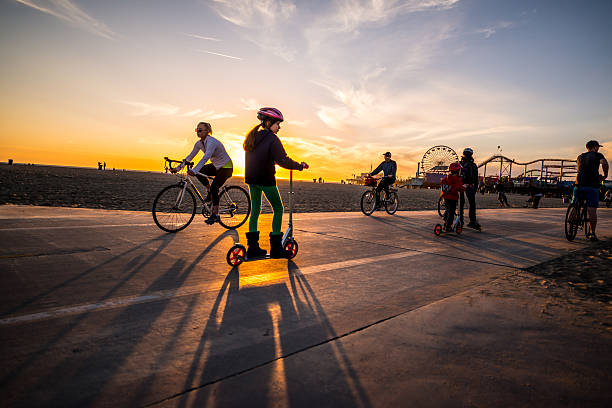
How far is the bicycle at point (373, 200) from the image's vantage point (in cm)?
1216

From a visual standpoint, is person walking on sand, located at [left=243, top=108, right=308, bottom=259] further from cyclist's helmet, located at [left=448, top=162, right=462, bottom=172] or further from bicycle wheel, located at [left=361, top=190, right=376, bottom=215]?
bicycle wheel, located at [left=361, top=190, right=376, bottom=215]

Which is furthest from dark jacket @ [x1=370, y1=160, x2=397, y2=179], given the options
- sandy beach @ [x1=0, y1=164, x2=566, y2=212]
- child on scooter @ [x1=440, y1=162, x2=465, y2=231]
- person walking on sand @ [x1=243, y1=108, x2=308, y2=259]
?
person walking on sand @ [x1=243, y1=108, x2=308, y2=259]

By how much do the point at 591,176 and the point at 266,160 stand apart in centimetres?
747

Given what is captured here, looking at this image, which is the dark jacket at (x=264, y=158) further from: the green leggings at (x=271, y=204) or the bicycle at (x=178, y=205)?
the bicycle at (x=178, y=205)

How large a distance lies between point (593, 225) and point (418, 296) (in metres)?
7.01

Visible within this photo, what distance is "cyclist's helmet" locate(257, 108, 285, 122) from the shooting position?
4500mm

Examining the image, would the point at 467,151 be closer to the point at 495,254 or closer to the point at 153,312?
the point at 495,254

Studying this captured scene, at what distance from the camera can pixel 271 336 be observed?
2.48 metres

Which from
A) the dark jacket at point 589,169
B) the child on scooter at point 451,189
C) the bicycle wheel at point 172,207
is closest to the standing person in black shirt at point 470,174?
the child on scooter at point 451,189

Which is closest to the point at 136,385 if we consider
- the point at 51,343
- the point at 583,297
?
the point at 51,343

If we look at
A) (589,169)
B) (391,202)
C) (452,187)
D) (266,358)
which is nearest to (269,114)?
(266,358)

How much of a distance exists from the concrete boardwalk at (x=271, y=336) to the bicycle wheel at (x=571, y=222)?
409cm

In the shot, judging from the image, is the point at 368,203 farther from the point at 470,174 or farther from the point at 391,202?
the point at 470,174

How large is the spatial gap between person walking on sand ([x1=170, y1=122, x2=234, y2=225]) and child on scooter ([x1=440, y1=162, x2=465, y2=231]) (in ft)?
16.2
